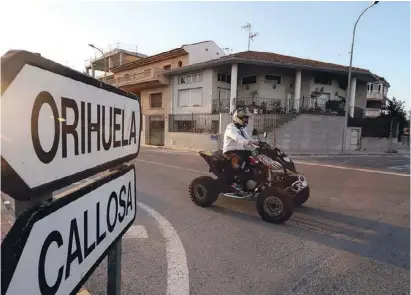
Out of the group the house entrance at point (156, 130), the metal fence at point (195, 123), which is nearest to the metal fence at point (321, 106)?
the metal fence at point (195, 123)

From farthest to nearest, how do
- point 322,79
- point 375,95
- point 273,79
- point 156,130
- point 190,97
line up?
point 375,95
point 156,130
point 322,79
point 190,97
point 273,79

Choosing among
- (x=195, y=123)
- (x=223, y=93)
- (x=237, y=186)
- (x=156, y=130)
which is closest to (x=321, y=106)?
(x=223, y=93)

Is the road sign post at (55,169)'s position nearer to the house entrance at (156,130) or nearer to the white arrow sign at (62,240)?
the white arrow sign at (62,240)

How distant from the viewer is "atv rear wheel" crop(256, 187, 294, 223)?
428cm

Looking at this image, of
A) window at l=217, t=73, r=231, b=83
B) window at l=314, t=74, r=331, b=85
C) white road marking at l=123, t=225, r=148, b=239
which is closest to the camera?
white road marking at l=123, t=225, r=148, b=239

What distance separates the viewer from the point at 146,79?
84.0ft

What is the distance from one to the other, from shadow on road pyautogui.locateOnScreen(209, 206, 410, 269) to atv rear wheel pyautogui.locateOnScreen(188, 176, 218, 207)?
171 mm

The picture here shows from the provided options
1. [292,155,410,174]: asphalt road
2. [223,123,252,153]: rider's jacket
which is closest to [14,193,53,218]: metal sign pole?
[223,123,252,153]: rider's jacket

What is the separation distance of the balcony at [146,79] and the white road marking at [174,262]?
72.3 feet

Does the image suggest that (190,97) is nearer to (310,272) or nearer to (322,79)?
(322,79)

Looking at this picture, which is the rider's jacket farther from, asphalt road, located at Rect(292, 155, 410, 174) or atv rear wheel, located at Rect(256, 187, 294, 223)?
asphalt road, located at Rect(292, 155, 410, 174)

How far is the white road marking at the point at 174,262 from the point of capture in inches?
103

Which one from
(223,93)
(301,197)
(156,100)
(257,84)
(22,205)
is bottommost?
(301,197)

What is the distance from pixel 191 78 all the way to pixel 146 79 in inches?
170
